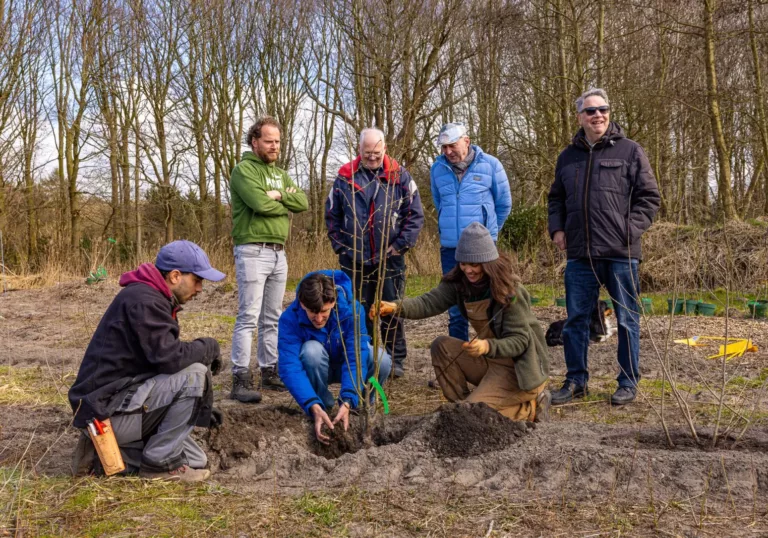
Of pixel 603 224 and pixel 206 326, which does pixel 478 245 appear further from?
pixel 206 326

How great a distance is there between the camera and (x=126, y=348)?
3129 millimetres

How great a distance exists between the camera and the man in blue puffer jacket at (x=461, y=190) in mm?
4973

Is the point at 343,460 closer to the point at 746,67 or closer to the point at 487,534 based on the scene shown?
the point at 487,534

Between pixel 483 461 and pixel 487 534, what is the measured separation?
2.77 ft

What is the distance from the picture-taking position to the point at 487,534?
243cm

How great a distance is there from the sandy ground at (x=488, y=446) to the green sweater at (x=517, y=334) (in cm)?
31

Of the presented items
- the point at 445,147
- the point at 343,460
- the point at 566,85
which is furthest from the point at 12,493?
the point at 566,85

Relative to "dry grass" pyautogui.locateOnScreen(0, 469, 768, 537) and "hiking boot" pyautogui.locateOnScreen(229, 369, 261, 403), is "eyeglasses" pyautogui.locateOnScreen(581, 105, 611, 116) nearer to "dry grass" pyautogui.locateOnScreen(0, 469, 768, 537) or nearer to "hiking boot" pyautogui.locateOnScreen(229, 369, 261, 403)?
"dry grass" pyautogui.locateOnScreen(0, 469, 768, 537)

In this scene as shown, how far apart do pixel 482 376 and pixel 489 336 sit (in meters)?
0.30

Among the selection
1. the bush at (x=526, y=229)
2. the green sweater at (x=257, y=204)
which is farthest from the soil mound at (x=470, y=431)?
the bush at (x=526, y=229)

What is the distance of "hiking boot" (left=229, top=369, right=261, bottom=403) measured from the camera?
15.0ft

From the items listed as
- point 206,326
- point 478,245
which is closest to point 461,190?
point 478,245

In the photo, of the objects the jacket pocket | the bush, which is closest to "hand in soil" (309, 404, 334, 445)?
the jacket pocket

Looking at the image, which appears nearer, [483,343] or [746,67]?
[483,343]
